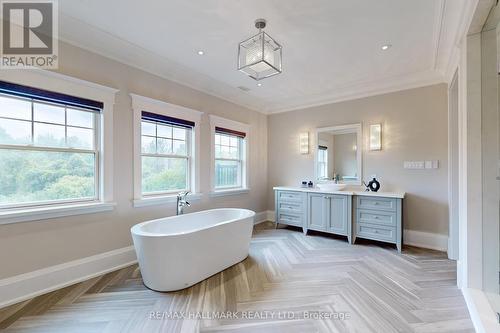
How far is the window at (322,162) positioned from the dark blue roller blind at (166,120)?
2.55m

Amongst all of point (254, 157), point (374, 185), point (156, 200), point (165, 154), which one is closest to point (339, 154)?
point (374, 185)

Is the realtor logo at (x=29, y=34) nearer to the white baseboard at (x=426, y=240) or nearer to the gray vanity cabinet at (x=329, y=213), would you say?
the gray vanity cabinet at (x=329, y=213)

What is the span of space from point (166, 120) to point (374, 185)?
349 centimetres

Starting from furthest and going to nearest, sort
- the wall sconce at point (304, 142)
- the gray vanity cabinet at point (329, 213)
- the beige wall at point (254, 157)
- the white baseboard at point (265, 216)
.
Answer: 1. the white baseboard at point (265, 216)
2. the wall sconce at point (304, 142)
3. the gray vanity cabinet at point (329, 213)
4. the beige wall at point (254, 157)

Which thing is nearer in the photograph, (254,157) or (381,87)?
(381,87)

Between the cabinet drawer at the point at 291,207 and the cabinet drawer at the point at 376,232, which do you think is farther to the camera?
the cabinet drawer at the point at 291,207

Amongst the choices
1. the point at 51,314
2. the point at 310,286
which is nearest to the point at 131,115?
the point at 51,314

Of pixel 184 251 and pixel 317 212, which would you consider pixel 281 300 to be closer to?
pixel 184 251

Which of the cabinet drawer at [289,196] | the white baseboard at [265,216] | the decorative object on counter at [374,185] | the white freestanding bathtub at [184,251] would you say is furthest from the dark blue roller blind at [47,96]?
the decorative object on counter at [374,185]

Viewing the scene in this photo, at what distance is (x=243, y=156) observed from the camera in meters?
4.82

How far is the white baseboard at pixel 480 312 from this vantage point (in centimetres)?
161

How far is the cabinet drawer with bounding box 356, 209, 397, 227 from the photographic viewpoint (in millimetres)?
3385

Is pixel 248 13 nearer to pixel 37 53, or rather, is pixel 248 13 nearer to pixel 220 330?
pixel 37 53

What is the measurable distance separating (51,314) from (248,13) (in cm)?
318
